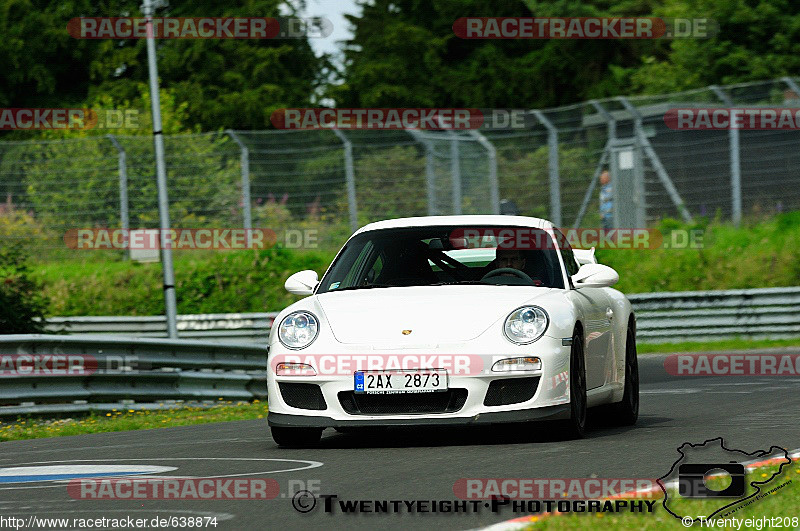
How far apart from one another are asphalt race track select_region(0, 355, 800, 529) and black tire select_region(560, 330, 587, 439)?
0.10m

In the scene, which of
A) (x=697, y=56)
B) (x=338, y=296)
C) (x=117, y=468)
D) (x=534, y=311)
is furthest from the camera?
(x=697, y=56)

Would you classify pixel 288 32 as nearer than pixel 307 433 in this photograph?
No

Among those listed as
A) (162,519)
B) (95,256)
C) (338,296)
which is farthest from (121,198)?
(162,519)

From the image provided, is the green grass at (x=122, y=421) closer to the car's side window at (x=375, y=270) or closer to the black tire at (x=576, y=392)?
the car's side window at (x=375, y=270)

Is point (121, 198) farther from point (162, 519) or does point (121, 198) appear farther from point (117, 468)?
point (162, 519)

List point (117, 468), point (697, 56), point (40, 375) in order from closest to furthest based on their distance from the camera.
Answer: point (117, 468), point (40, 375), point (697, 56)

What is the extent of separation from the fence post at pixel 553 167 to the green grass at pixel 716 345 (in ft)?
11.4

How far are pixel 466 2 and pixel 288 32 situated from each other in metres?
5.56

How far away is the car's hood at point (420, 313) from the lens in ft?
28.4

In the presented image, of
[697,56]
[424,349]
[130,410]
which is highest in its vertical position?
[697,56]

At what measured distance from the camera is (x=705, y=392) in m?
14.0

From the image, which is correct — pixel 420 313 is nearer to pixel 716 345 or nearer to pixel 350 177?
pixel 716 345

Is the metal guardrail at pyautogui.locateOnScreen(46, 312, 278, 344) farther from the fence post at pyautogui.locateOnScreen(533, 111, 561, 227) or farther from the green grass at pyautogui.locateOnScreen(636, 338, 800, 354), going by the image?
the green grass at pyautogui.locateOnScreen(636, 338, 800, 354)

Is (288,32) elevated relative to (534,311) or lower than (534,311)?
elevated
